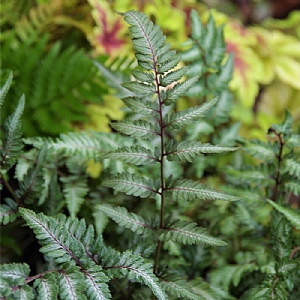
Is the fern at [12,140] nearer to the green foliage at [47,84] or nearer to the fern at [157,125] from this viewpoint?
the fern at [157,125]

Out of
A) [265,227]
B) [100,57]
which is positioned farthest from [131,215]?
[100,57]

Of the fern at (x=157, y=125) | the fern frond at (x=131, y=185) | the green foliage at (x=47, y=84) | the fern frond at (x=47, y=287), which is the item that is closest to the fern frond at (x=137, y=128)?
the fern at (x=157, y=125)

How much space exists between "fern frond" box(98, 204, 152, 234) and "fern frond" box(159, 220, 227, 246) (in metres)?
0.05

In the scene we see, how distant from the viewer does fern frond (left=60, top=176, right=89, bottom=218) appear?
3.25ft

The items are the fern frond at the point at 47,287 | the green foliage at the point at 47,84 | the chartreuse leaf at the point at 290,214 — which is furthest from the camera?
the green foliage at the point at 47,84

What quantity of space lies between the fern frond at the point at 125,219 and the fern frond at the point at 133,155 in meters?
0.13

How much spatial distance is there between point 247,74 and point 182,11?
0.48 m

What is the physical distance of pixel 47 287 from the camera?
0.68 m

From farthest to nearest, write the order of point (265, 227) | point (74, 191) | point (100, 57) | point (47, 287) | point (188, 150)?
point (100, 57) < point (265, 227) < point (74, 191) < point (188, 150) < point (47, 287)

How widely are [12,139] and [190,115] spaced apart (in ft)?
1.30

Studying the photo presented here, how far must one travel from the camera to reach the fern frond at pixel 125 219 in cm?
84

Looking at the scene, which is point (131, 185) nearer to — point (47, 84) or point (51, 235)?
point (51, 235)

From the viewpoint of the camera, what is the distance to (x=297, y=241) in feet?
3.09

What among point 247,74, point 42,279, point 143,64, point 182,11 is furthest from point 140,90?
point 182,11
